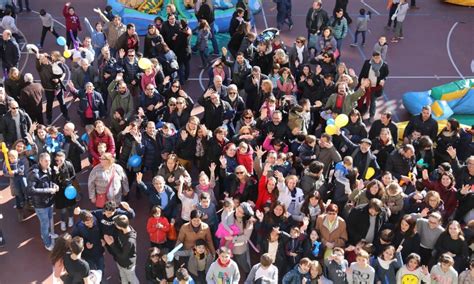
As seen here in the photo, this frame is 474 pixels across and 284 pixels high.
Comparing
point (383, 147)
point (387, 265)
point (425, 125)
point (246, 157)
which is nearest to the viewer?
point (387, 265)

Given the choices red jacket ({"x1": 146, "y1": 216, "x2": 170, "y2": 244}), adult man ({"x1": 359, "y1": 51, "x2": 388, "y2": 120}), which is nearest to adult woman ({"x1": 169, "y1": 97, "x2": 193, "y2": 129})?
red jacket ({"x1": 146, "y1": 216, "x2": 170, "y2": 244})

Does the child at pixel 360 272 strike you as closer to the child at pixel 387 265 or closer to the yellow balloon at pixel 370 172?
the child at pixel 387 265

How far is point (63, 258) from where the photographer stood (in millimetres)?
9953

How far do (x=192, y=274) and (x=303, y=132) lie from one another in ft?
12.2

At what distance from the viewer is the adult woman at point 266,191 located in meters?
11.3

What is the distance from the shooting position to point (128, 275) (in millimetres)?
10898

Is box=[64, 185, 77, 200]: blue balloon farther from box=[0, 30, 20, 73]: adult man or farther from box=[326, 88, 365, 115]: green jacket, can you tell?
box=[0, 30, 20, 73]: adult man

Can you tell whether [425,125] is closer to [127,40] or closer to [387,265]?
[387,265]

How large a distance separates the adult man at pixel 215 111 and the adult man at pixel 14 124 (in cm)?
350

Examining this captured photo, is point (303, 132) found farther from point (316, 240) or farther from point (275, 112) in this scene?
point (316, 240)

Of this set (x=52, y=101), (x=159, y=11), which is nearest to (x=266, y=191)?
(x=52, y=101)

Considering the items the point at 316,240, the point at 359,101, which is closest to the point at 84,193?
the point at 316,240

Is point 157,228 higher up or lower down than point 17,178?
lower down

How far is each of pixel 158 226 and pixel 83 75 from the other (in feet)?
17.1
